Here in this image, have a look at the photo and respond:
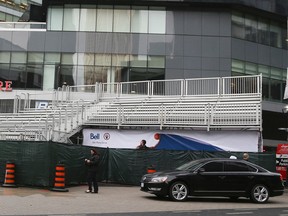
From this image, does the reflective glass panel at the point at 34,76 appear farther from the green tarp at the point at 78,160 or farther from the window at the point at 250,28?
the green tarp at the point at 78,160

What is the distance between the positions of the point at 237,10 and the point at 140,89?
15452 millimetres

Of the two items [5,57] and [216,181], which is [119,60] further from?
[216,181]

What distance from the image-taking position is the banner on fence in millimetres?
21828

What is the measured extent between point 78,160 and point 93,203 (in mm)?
4729

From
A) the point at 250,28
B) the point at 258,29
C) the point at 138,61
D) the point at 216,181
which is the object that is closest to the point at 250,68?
the point at 250,28

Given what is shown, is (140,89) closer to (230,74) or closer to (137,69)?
(137,69)

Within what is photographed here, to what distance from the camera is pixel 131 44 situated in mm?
38125

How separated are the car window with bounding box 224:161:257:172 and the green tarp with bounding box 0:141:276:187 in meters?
4.41

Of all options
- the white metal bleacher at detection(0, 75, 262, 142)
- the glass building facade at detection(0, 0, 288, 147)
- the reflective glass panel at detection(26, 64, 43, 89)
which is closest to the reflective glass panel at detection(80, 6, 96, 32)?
the glass building facade at detection(0, 0, 288, 147)

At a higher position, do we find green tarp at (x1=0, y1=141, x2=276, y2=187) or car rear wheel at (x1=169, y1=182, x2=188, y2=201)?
green tarp at (x1=0, y1=141, x2=276, y2=187)

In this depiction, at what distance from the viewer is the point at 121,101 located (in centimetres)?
2714

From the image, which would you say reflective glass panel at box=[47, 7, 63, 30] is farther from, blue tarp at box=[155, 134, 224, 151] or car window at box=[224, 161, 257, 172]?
car window at box=[224, 161, 257, 172]

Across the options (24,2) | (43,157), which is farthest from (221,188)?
(24,2)

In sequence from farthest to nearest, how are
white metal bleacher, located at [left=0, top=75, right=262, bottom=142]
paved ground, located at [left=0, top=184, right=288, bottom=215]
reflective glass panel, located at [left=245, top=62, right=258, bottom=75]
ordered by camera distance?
reflective glass panel, located at [left=245, top=62, right=258, bottom=75]
white metal bleacher, located at [left=0, top=75, right=262, bottom=142]
paved ground, located at [left=0, top=184, right=288, bottom=215]
